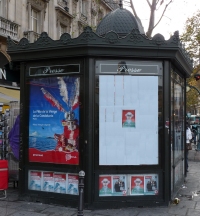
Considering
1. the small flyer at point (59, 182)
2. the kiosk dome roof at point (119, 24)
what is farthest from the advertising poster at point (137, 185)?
the kiosk dome roof at point (119, 24)

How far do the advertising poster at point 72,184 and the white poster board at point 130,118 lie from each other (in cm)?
85

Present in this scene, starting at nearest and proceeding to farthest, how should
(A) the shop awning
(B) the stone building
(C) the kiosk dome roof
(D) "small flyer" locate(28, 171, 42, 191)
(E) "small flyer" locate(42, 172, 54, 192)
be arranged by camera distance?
(E) "small flyer" locate(42, 172, 54, 192) → (D) "small flyer" locate(28, 171, 42, 191) → (C) the kiosk dome roof → (A) the shop awning → (B) the stone building

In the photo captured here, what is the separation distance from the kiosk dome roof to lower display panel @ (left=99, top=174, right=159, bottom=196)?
329 cm

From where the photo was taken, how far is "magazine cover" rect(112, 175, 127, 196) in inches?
252

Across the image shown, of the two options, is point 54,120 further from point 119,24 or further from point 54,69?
point 119,24

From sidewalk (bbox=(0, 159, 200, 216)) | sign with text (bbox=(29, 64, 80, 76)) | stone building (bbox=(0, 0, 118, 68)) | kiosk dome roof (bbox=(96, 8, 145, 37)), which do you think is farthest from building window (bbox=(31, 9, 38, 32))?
sidewalk (bbox=(0, 159, 200, 216))

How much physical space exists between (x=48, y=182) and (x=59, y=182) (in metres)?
0.27

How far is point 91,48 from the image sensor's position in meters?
6.15

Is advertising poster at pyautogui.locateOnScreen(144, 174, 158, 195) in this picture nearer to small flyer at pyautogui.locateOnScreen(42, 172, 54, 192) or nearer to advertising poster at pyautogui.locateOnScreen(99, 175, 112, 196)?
advertising poster at pyautogui.locateOnScreen(99, 175, 112, 196)

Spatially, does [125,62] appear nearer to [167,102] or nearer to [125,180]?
[167,102]

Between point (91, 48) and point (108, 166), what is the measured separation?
7.66 ft

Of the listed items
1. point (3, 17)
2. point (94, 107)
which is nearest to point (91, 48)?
point (94, 107)

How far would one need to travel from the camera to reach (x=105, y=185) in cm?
636

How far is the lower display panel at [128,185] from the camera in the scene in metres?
6.36
